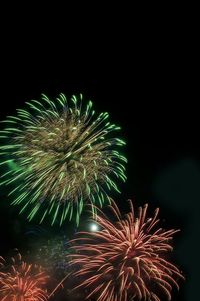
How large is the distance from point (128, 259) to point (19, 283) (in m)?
6.66

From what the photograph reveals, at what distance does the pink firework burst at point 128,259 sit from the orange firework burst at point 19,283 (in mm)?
4338

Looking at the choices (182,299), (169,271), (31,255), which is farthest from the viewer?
(31,255)

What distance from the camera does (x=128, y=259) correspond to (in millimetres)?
23969

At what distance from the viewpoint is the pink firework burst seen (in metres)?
23.5

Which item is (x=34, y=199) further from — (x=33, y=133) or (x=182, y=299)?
(x=182, y=299)

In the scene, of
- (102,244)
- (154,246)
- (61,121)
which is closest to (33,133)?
(61,121)

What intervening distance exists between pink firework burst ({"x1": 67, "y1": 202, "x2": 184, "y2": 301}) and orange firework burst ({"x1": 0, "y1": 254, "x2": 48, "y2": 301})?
4.34 metres

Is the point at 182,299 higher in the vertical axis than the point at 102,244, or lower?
lower

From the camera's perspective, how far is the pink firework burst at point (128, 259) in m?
23.5

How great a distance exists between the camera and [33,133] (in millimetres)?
23828

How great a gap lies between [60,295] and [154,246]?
35.6ft

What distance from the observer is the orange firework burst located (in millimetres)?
26797

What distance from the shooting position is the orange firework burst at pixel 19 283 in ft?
87.9

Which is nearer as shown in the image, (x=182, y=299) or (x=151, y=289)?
(x=151, y=289)
